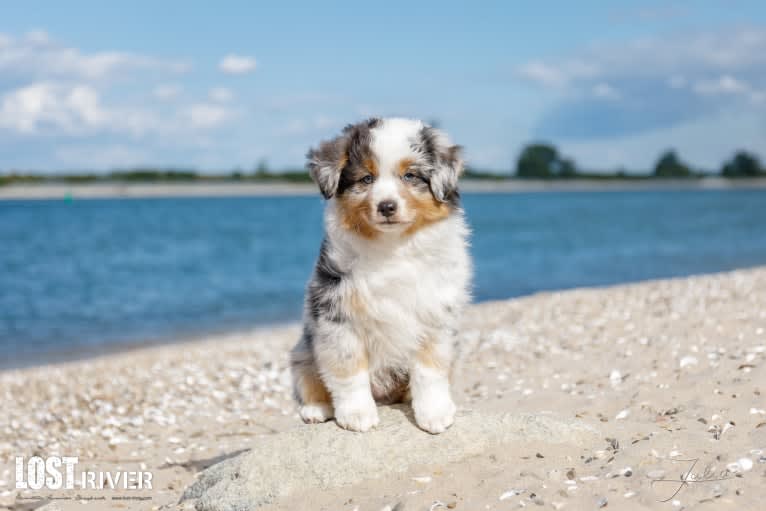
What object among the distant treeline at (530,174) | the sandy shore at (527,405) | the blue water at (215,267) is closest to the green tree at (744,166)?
the distant treeline at (530,174)

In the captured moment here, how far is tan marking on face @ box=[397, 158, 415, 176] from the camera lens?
4.68 m

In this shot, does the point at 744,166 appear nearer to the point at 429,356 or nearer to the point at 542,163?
the point at 542,163

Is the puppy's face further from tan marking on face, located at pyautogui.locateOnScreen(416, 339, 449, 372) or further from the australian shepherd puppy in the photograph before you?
tan marking on face, located at pyautogui.locateOnScreen(416, 339, 449, 372)

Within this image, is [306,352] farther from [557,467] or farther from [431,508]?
[557,467]

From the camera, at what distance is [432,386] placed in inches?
202

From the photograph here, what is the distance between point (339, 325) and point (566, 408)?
2.72m

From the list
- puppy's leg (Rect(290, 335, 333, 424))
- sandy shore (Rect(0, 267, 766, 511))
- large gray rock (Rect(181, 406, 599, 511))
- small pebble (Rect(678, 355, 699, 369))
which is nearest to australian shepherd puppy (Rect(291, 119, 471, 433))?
large gray rock (Rect(181, 406, 599, 511))

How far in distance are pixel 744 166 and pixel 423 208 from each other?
477ft

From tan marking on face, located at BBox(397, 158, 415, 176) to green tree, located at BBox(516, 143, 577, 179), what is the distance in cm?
11926

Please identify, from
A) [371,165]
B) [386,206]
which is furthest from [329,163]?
[386,206]

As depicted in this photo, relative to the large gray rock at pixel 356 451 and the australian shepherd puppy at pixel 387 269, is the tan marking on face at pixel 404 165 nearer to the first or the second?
the australian shepherd puppy at pixel 387 269

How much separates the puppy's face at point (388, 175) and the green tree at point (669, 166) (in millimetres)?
137781

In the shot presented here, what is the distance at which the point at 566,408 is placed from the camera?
6.64m

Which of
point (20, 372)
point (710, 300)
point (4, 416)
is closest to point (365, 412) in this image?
point (4, 416)
